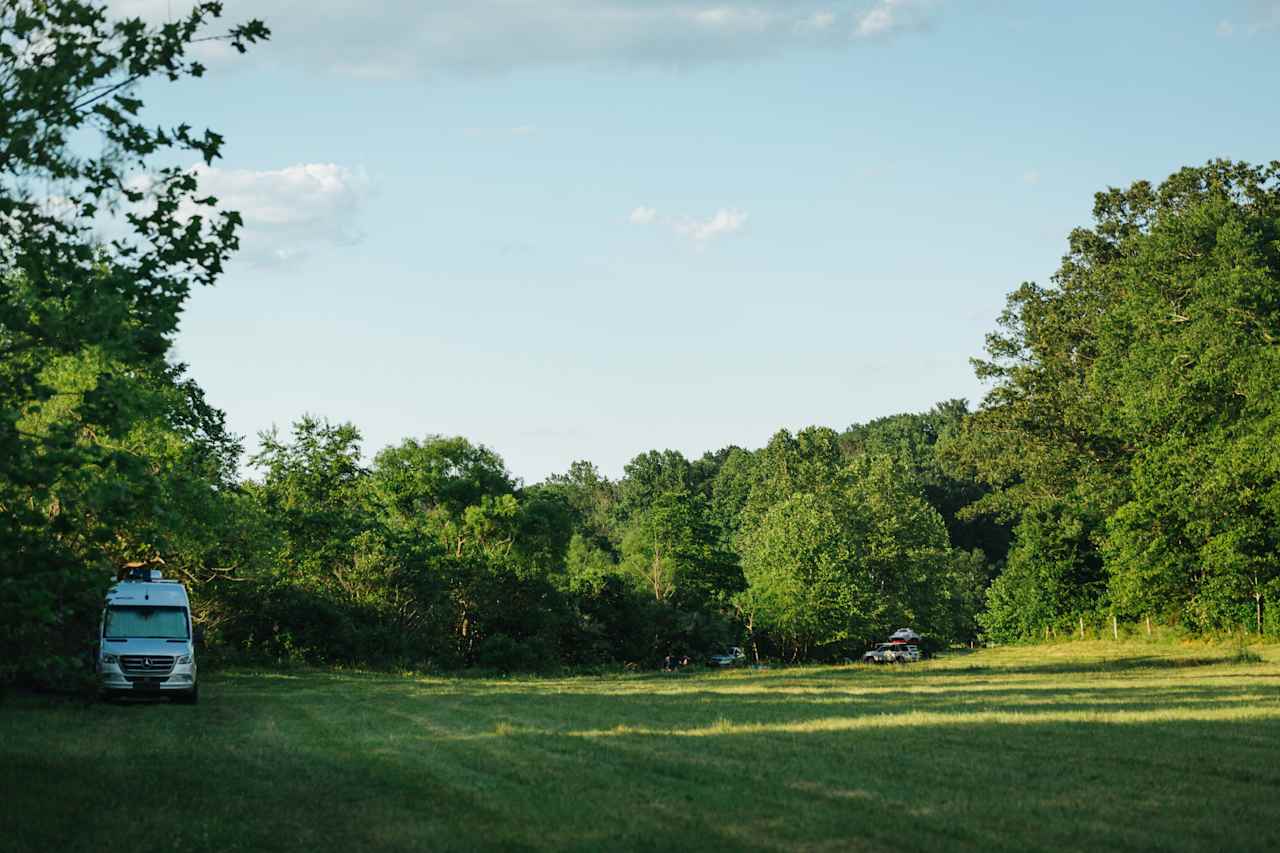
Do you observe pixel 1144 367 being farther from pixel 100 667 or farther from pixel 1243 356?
pixel 100 667

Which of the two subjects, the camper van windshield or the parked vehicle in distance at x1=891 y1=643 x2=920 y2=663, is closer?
the camper van windshield

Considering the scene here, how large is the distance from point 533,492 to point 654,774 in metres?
62.4

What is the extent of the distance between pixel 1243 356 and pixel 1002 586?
2963cm

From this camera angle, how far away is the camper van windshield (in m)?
28.2

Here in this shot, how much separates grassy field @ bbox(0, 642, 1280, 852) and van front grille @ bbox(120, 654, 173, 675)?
0.85 meters

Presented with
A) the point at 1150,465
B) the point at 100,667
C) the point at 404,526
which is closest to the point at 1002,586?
the point at 1150,465

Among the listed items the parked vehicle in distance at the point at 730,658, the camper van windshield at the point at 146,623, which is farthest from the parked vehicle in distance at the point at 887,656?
the camper van windshield at the point at 146,623

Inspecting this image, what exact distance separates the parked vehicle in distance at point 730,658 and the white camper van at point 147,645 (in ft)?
119

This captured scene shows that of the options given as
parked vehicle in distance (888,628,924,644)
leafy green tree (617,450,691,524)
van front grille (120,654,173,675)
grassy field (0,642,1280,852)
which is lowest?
parked vehicle in distance (888,628,924,644)

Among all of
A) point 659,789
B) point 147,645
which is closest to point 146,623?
point 147,645

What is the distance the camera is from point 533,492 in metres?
76.6

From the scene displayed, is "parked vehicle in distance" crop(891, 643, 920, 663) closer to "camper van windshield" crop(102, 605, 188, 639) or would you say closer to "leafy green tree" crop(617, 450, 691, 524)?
"camper van windshield" crop(102, 605, 188, 639)

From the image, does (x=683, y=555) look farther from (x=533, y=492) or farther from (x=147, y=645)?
(x=147, y=645)

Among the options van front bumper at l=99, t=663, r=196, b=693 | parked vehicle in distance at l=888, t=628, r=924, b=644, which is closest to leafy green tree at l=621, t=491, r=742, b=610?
parked vehicle in distance at l=888, t=628, r=924, b=644
